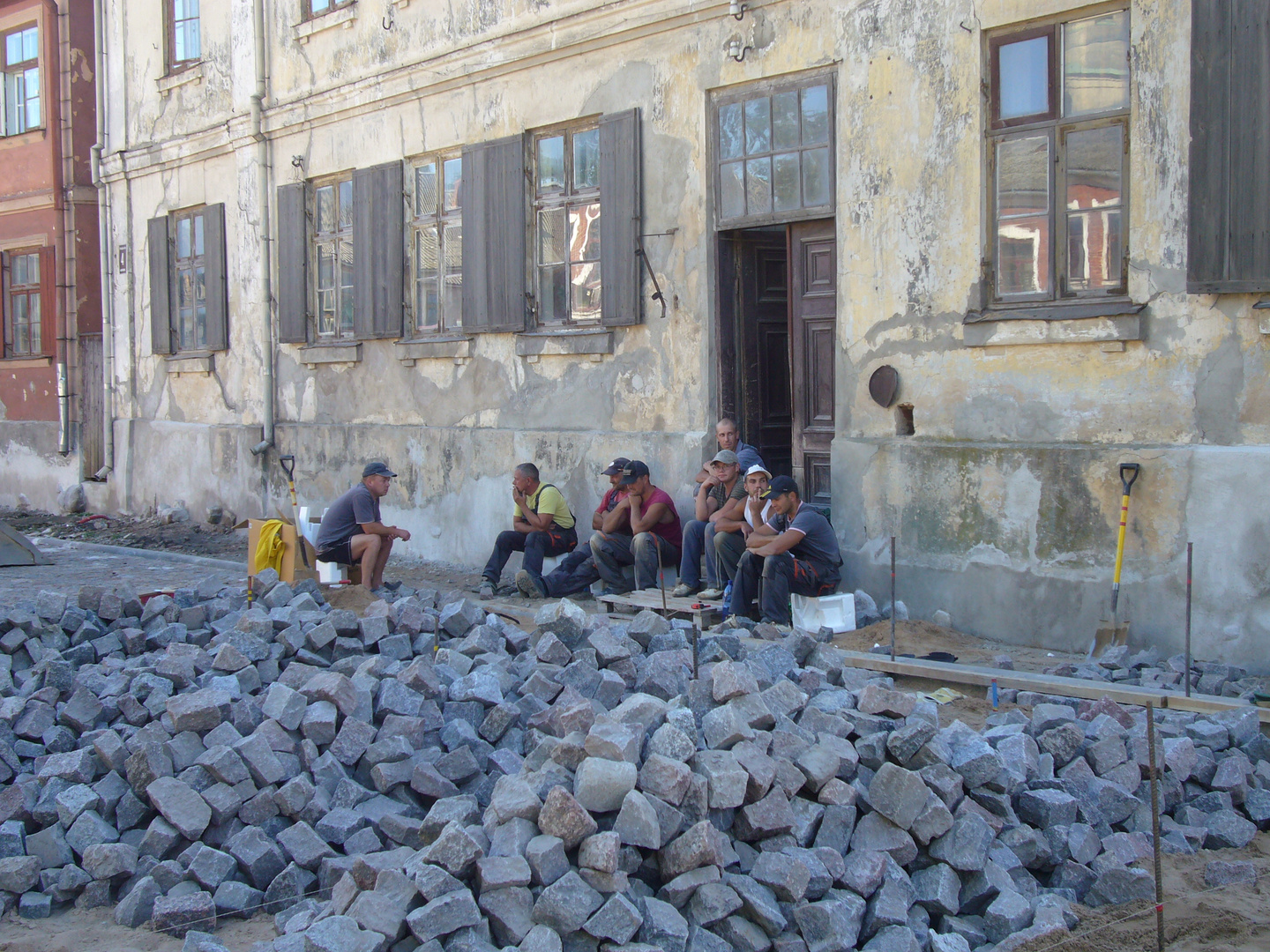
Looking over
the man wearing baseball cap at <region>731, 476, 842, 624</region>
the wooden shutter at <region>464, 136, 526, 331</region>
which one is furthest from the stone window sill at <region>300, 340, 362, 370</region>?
the man wearing baseball cap at <region>731, 476, 842, 624</region>

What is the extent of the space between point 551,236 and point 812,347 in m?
2.81

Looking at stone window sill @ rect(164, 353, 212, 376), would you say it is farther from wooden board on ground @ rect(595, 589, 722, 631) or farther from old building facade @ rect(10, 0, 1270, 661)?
wooden board on ground @ rect(595, 589, 722, 631)

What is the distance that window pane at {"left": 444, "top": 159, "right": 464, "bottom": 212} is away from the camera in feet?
37.2

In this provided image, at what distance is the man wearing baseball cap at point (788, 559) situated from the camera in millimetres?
7723

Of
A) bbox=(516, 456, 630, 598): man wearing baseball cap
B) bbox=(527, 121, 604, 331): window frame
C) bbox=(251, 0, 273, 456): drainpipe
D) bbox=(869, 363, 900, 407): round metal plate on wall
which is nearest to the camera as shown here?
bbox=(869, 363, 900, 407): round metal plate on wall

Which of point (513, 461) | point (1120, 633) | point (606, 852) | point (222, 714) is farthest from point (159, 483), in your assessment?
point (606, 852)

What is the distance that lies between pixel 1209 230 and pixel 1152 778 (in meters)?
3.68

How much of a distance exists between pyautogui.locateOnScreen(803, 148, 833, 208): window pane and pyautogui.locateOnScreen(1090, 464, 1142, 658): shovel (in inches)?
112

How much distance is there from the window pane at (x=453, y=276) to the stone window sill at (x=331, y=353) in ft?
4.41

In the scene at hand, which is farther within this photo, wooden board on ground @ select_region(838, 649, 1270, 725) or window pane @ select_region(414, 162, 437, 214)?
window pane @ select_region(414, 162, 437, 214)

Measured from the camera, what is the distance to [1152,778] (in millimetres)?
4078

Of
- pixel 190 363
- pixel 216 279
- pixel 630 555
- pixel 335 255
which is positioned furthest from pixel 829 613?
pixel 190 363

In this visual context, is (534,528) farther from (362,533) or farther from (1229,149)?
(1229,149)

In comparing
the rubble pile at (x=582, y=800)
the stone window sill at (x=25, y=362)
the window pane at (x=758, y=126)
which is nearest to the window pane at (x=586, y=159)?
the window pane at (x=758, y=126)
